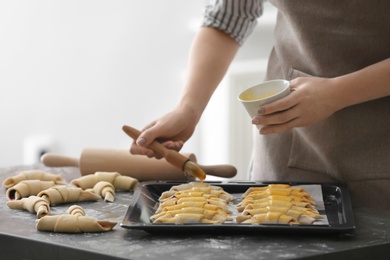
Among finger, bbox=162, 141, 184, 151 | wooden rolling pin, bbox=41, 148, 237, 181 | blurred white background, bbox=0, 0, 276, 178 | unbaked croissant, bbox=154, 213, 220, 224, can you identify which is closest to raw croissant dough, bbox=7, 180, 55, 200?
wooden rolling pin, bbox=41, 148, 237, 181

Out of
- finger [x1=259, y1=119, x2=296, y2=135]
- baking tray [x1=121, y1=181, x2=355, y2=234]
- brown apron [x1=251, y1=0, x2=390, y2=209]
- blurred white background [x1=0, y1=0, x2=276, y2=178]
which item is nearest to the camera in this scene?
baking tray [x1=121, y1=181, x2=355, y2=234]

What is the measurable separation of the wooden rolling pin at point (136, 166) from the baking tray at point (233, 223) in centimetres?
14

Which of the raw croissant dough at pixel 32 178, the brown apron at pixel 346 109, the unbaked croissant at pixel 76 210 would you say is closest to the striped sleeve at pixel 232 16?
the brown apron at pixel 346 109

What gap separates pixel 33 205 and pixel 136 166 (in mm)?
395

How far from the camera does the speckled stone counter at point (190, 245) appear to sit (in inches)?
50.8

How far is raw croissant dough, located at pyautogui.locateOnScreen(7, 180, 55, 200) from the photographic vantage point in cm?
177

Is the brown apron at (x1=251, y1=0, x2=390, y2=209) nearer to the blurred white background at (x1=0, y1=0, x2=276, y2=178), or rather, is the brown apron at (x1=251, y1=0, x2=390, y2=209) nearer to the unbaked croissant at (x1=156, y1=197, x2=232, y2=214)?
the unbaked croissant at (x1=156, y1=197, x2=232, y2=214)

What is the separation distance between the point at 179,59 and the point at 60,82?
55 cm

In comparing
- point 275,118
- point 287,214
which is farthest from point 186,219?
point 275,118

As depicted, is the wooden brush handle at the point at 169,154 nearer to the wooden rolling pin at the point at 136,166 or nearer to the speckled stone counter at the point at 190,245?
the wooden rolling pin at the point at 136,166

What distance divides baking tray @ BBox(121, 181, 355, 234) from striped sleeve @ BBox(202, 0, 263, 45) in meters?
0.51

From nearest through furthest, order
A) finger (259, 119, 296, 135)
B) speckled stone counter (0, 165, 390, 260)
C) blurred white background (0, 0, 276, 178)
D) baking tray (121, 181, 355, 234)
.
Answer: speckled stone counter (0, 165, 390, 260), baking tray (121, 181, 355, 234), finger (259, 119, 296, 135), blurred white background (0, 0, 276, 178)

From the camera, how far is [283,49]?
6.53 ft

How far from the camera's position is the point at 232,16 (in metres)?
2.14
